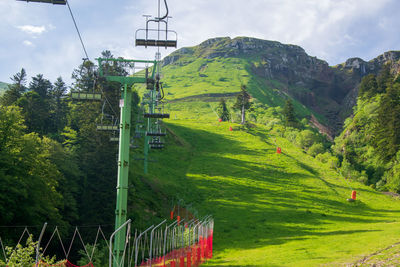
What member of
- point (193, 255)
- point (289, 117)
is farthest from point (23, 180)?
point (289, 117)

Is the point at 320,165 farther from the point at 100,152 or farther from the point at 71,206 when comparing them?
the point at 71,206

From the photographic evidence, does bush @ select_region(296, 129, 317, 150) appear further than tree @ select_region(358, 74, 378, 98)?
No

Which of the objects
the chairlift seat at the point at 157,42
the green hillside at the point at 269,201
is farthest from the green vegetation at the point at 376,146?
the chairlift seat at the point at 157,42

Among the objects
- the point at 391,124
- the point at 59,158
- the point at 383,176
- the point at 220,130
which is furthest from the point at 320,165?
the point at 59,158

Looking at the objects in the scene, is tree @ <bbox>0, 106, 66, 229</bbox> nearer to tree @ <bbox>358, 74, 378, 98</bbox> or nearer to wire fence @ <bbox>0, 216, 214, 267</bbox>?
wire fence @ <bbox>0, 216, 214, 267</bbox>

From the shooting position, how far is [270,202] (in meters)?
62.3

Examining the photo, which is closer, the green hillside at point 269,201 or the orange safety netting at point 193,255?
the orange safety netting at point 193,255

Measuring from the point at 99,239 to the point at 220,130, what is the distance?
7798 centimetres

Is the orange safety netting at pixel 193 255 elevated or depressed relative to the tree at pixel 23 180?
depressed

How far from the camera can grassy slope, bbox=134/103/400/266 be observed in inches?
1366

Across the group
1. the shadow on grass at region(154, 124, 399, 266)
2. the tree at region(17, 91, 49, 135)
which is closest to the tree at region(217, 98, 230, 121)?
the shadow on grass at region(154, 124, 399, 266)

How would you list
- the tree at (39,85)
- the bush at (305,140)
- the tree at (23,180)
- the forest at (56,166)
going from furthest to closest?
the bush at (305,140)
the tree at (39,85)
the forest at (56,166)
the tree at (23,180)

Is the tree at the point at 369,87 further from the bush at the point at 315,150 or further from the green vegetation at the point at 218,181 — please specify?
the bush at the point at 315,150

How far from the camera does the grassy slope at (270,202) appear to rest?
34.7m
